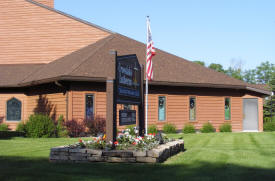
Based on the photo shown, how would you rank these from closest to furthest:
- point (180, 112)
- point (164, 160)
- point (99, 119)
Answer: point (164, 160) < point (99, 119) < point (180, 112)

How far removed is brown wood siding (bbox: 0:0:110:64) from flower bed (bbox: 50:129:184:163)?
16.4m

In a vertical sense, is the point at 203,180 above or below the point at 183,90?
below

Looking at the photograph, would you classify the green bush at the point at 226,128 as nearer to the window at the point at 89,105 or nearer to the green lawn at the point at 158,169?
the window at the point at 89,105

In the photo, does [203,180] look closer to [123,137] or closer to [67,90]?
[123,137]

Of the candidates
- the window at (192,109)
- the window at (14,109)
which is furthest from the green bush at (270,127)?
the window at (14,109)

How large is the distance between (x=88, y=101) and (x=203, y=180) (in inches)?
554

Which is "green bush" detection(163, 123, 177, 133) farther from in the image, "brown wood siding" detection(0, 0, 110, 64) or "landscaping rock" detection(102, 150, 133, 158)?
"landscaping rock" detection(102, 150, 133, 158)

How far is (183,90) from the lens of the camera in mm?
23953

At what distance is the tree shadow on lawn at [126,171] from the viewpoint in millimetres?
7625

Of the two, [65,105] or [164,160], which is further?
[65,105]

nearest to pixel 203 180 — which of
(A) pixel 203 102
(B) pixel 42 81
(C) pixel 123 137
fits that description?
(C) pixel 123 137

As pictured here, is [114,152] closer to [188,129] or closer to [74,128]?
[74,128]

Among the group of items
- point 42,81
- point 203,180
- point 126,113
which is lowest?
point 203,180

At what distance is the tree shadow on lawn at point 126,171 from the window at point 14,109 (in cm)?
1500
